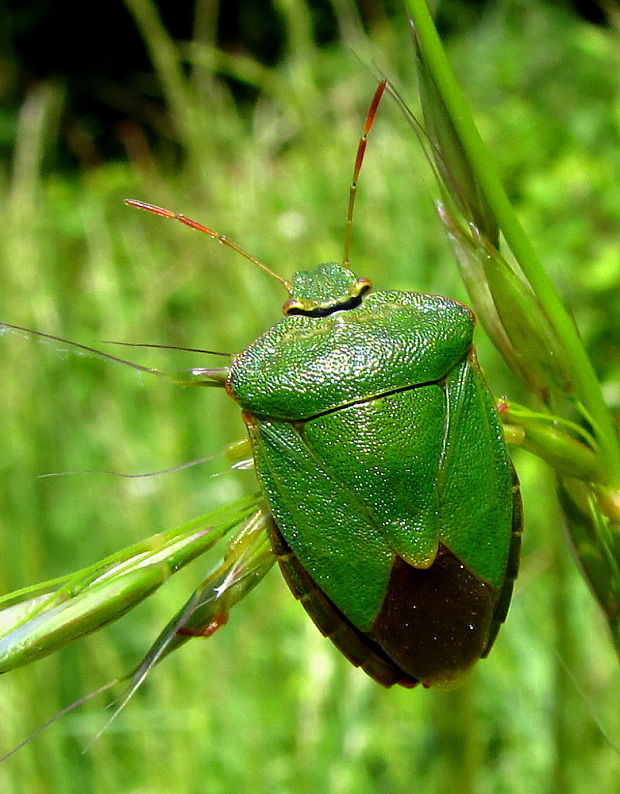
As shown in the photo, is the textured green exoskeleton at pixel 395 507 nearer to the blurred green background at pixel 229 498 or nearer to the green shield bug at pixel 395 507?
the green shield bug at pixel 395 507

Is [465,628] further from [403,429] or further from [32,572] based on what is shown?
[32,572]

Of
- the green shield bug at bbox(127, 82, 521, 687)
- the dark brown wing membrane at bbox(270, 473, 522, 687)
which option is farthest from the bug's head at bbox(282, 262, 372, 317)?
the dark brown wing membrane at bbox(270, 473, 522, 687)

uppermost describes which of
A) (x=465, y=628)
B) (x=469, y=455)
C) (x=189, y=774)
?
(x=469, y=455)

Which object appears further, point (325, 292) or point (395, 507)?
point (325, 292)

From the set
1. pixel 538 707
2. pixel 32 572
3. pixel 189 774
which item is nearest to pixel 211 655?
pixel 189 774

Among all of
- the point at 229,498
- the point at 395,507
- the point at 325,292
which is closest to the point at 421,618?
the point at 395,507

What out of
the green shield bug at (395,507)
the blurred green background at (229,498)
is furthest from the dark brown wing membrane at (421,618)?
the blurred green background at (229,498)

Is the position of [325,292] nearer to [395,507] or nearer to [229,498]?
[395,507]
